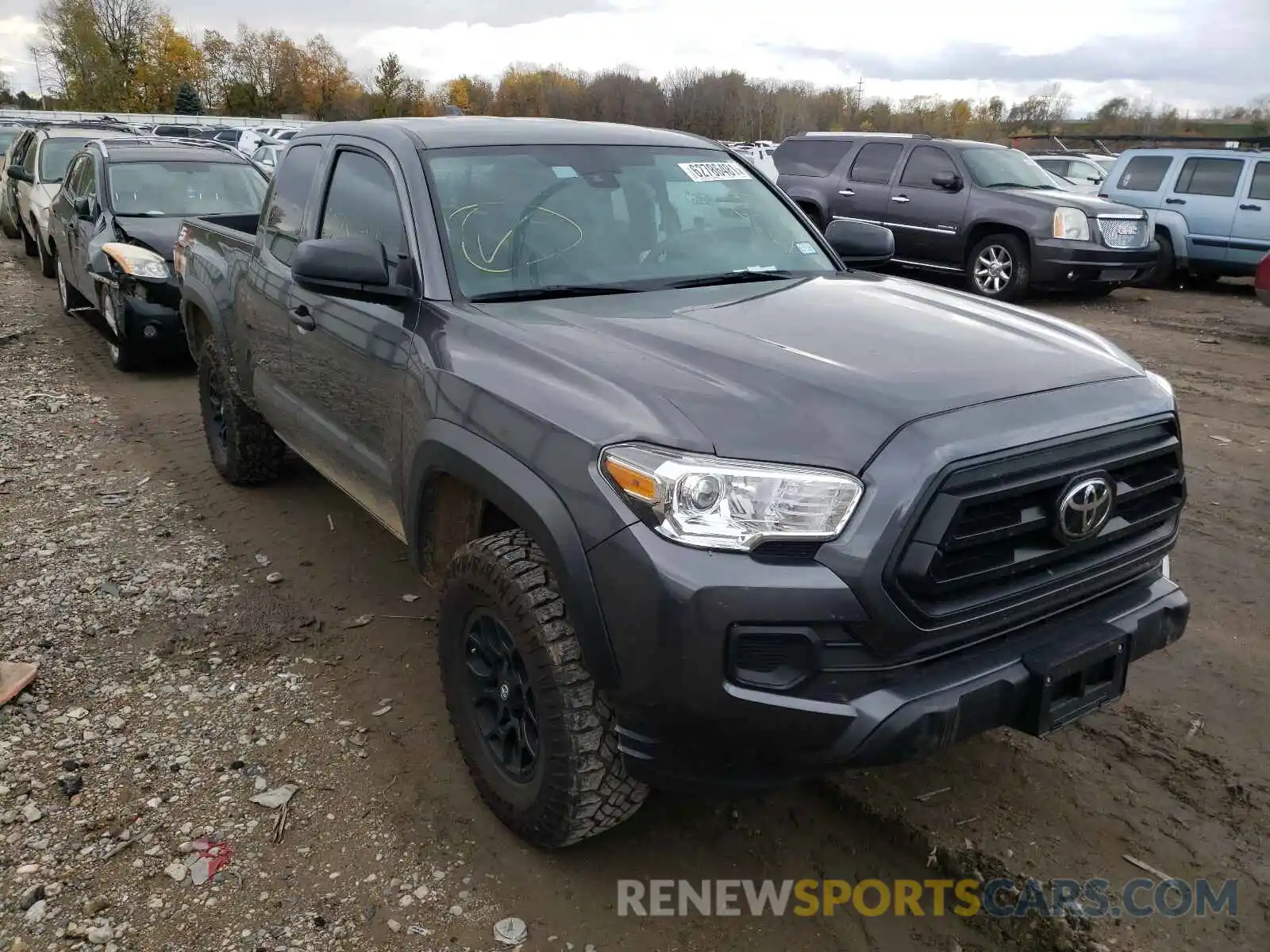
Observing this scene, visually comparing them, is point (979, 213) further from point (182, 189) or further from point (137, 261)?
point (137, 261)

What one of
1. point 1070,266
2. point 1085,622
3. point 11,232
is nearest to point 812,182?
point 1070,266

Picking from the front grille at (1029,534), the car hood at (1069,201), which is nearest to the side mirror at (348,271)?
the front grille at (1029,534)

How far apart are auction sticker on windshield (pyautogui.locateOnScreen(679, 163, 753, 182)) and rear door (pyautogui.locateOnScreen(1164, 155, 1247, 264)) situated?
1087cm

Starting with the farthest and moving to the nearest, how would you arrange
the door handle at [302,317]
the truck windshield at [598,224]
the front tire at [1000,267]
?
the front tire at [1000,267], the door handle at [302,317], the truck windshield at [598,224]

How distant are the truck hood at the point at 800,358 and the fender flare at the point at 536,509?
0.75ft

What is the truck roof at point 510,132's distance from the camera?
3480 mm

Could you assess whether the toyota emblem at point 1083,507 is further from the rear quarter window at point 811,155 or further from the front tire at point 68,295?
the rear quarter window at point 811,155

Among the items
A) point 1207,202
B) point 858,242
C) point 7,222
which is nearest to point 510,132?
point 858,242

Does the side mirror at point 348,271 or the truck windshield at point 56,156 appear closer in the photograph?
the side mirror at point 348,271

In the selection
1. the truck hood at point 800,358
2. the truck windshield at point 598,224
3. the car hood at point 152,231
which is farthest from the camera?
the car hood at point 152,231

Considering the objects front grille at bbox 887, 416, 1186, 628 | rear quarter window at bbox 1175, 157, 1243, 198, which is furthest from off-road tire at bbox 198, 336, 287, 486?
rear quarter window at bbox 1175, 157, 1243, 198

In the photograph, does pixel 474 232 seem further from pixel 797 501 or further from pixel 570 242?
pixel 797 501

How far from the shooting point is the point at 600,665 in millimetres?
2246

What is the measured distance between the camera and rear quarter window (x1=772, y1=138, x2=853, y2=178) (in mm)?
13102
